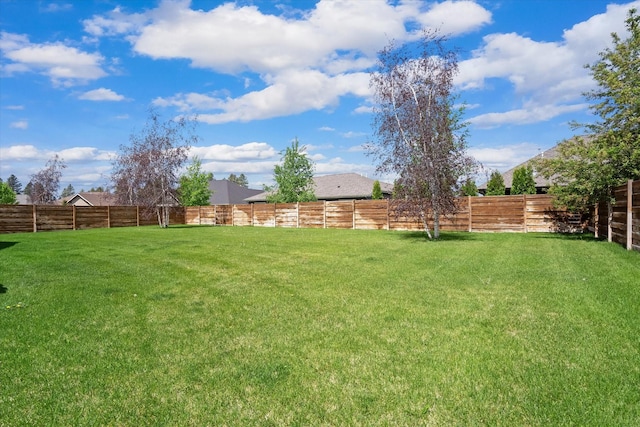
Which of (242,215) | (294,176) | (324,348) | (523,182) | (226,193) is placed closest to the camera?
(324,348)

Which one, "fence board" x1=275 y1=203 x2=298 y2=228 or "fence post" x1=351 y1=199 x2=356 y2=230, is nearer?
"fence post" x1=351 y1=199 x2=356 y2=230

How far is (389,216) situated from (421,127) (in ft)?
25.5

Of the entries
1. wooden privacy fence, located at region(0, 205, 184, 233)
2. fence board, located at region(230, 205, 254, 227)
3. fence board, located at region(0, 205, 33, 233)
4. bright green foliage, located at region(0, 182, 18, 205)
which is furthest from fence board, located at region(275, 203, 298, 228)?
bright green foliage, located at region(0, 182, 18, 205)

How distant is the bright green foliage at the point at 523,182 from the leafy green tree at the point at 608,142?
11562 millimetres

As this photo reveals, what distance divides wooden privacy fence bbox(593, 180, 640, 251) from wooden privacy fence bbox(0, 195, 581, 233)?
3598mm

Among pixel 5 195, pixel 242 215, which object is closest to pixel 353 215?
pixel 242 215

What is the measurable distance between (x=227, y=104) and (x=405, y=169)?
1632cm

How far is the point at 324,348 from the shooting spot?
3834mm

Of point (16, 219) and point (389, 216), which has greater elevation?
point (16, 219)

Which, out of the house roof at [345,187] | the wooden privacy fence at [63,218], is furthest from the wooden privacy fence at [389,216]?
the house roof at [345,187]

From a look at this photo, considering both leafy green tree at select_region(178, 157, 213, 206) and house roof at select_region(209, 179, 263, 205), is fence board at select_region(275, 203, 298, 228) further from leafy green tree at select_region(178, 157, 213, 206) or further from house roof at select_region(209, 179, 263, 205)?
house roof at select_region(209, 179, 263, 205)

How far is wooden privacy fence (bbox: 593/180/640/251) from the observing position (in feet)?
33.8

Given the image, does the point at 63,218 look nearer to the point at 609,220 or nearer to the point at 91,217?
the point at 91,217

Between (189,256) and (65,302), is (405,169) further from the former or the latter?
(65,302)
